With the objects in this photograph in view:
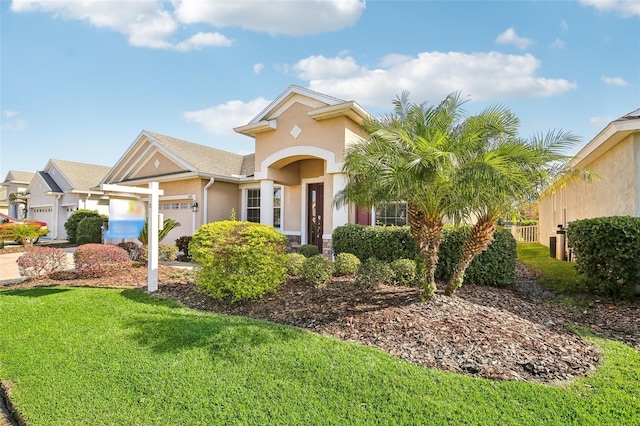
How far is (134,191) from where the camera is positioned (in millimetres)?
7777

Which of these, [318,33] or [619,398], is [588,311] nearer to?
[619,398]

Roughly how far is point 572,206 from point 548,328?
472 inches

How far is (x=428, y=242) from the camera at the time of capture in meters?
5.79

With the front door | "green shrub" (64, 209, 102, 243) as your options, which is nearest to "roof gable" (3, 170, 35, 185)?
"green shrub" (64, 209, 102, 243)

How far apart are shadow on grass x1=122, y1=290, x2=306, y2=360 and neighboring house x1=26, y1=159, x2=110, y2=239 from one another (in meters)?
21.3

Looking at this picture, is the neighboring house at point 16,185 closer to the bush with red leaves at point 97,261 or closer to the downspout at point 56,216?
the downspout at point 56,216

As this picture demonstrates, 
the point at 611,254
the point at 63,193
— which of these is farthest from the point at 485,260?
the point at 63,193

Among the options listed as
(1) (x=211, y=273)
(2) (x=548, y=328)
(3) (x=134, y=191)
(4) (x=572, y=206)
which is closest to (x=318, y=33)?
(3) (x=134, y=191)

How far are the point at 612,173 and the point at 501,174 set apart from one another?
7.70m

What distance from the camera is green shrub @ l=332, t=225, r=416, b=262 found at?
8711 millimetres

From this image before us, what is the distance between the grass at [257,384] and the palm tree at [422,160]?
240 cm

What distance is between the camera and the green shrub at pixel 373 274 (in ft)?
21.8

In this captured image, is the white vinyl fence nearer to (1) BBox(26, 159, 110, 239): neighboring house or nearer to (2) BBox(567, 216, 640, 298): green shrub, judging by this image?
(2) BBox(567, 216, 640, 298): green shrub

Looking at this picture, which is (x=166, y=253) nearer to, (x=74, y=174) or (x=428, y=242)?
(x=428, y=242)
